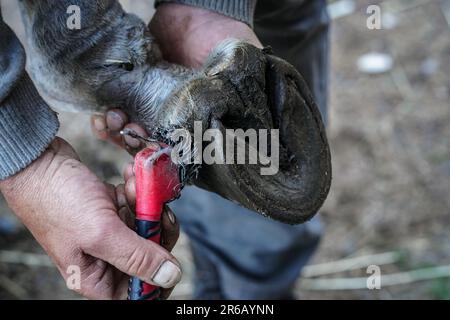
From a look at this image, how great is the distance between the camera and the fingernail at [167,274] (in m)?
0.87

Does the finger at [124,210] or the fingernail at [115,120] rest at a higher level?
the fingernail at [115,120]

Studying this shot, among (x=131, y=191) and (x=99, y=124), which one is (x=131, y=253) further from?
(x=99, y=124)

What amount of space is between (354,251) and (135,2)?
1.36 metres

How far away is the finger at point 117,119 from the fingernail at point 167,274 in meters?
0.27

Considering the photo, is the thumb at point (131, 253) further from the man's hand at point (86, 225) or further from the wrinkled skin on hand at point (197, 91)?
the wrinkled skin on hand at point (197, 91)

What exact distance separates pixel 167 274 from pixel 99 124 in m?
0.35

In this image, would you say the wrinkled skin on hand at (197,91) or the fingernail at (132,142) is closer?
the wrinkled skin on hand at (197,91)

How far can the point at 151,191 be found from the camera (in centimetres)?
86

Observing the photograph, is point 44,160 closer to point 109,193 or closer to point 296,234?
point 109,193

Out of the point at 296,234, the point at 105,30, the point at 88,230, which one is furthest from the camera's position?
the point at 296,234

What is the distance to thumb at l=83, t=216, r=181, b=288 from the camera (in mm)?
847

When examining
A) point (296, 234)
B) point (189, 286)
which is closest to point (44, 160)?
point (296, 234)

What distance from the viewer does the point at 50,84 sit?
104 cm

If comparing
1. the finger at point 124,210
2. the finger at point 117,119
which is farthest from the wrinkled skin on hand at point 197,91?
the finger at point 124,210
